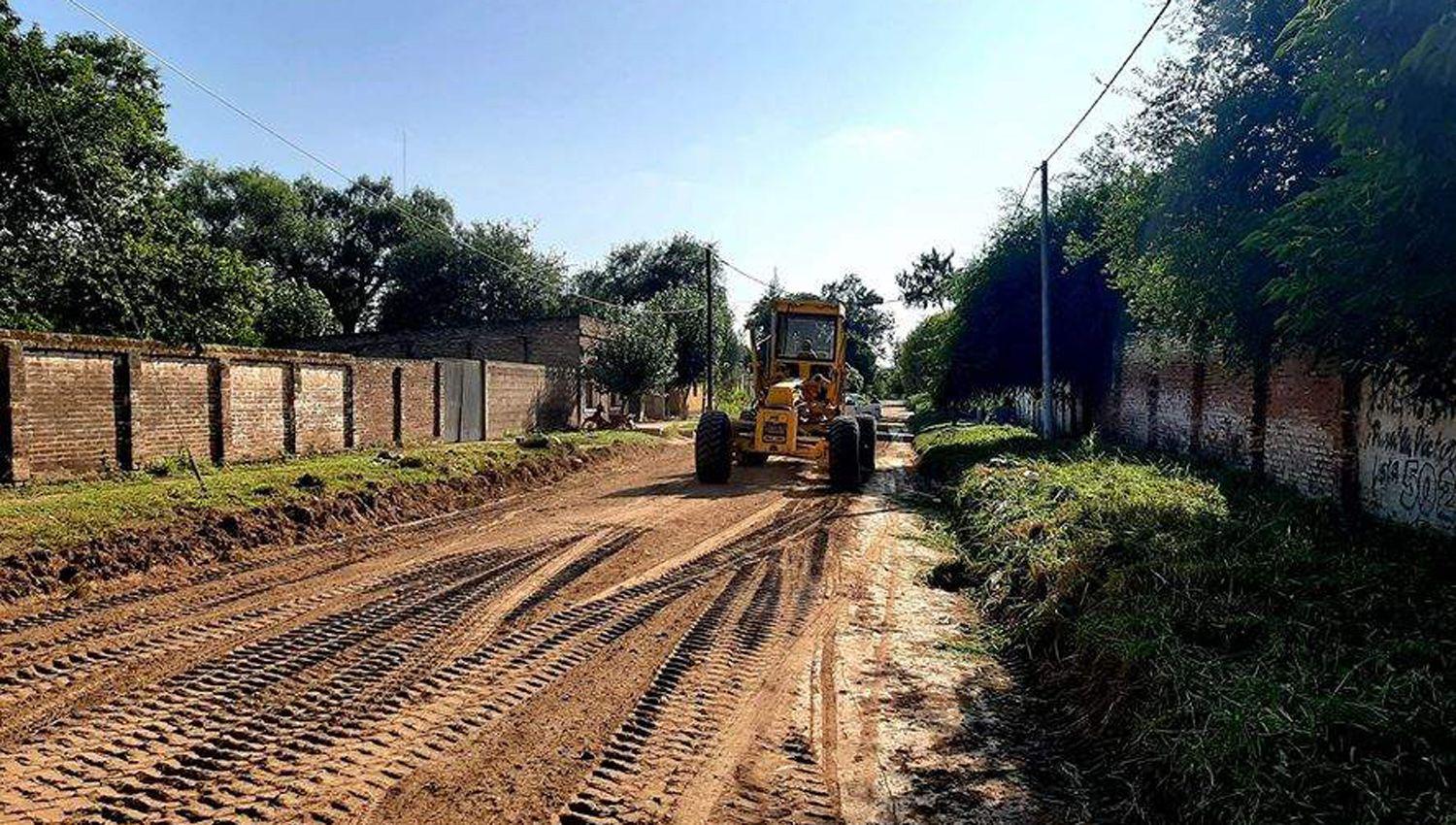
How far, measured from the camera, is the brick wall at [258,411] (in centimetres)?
1415

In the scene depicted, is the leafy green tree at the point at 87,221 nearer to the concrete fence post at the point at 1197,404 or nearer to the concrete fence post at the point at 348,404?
the concrete fence post at the point at 348,404

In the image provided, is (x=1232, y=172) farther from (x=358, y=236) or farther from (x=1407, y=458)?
(x=358, y=236)

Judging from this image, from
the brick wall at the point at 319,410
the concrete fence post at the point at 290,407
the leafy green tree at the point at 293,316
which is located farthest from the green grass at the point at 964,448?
the leafy green tree at the point at 293,316

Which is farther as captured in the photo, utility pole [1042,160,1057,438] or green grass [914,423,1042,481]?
utility pole [1042,160,1057,438]

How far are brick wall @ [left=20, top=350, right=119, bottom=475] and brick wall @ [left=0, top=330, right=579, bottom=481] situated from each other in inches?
0.5

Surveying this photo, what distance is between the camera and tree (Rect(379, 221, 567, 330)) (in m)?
49.8

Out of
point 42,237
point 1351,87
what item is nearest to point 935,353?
point 1351,87

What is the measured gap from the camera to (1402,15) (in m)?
4.61

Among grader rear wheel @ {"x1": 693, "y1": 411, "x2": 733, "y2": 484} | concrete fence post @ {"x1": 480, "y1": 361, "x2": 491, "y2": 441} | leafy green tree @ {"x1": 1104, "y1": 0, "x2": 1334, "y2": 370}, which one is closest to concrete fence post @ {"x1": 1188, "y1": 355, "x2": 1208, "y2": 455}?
leafy green tree @ {"x1": 1104, "y1": 0, "x2": 1334, "y2": 370}

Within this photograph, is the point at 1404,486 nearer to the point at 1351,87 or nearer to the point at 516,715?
the point at 1351,87

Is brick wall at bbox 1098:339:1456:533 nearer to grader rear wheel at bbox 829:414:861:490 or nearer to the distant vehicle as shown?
grader rear wheel at bbox 829:414:861:490

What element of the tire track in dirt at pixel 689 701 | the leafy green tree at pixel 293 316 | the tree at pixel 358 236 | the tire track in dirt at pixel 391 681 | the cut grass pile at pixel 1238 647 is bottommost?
the tire track in dirt at pixel 689 701

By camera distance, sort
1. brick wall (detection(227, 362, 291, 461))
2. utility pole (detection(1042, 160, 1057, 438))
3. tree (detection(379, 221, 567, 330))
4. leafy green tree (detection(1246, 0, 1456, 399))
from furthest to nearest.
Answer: tree (detection(379, 221, 567, 330)) < utility pole (detection(1042, 160, 1057, 438)) < brick wall (detection(227, 362, 291, 461)) < leafy green tree (detection(1246, 0, 1456, 399))

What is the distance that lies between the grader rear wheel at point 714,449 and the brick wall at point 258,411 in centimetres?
739
